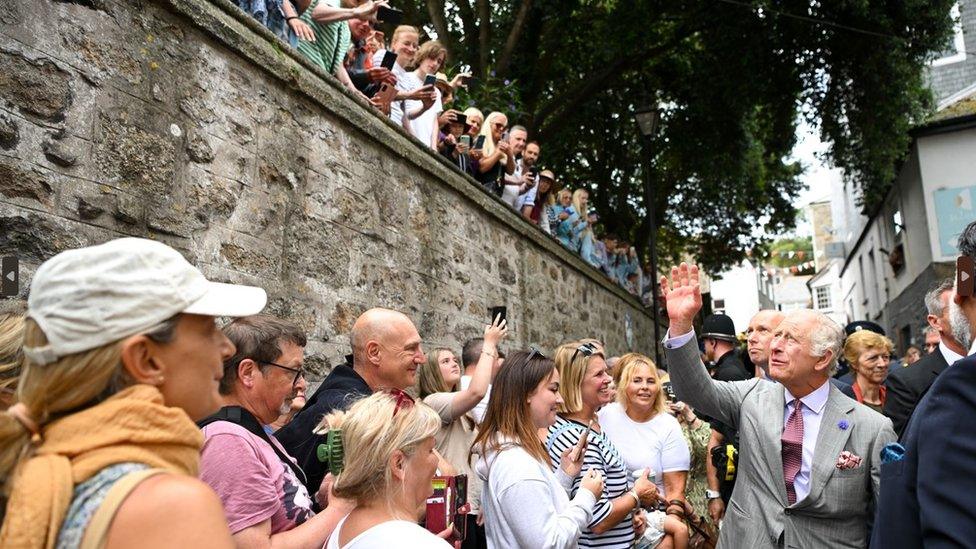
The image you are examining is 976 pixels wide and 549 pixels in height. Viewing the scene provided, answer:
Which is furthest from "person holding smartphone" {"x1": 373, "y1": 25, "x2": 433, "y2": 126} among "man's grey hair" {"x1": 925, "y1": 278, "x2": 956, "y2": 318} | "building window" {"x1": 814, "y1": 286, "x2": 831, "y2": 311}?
"building window" {"x1": 814, "y1": 286, "x2": 831, "y2": 311}

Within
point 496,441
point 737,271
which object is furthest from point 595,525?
point 737,271

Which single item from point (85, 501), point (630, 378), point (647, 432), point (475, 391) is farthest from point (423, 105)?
point (85, 501)

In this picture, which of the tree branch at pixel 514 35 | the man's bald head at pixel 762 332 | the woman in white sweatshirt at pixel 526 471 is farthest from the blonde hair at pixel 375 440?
the tree branch at pixel 514 35

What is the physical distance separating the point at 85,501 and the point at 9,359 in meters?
1.05

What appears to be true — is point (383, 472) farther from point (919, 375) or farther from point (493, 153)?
point (493, 153)

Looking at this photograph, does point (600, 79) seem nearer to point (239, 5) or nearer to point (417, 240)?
point (417, 240)

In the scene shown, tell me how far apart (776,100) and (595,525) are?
46.1ft

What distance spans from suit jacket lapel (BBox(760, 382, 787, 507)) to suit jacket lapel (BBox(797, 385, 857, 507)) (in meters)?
0.15

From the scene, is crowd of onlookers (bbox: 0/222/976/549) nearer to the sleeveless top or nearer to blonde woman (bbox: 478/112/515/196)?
the sleeveless top

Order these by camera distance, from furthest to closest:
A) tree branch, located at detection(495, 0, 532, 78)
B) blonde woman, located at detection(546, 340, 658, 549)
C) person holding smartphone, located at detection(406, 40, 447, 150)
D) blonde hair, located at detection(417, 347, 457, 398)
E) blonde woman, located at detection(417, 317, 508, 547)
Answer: tree branch, located at detection(495, 0, 532, 78) → person holding smartphone, located at detection(406, 40, 447, 150) → blonde hair, located at detection(417, 347, 457, 398) → blonde woman, located at detection(417, 317, 508, 547) → blonde woman, located at detection(546, 340, 658, 549)

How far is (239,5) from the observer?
575 centimetres

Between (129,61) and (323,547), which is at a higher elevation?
(129,61)

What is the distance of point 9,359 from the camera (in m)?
2.32

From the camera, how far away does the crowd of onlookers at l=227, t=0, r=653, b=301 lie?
6711 mm
